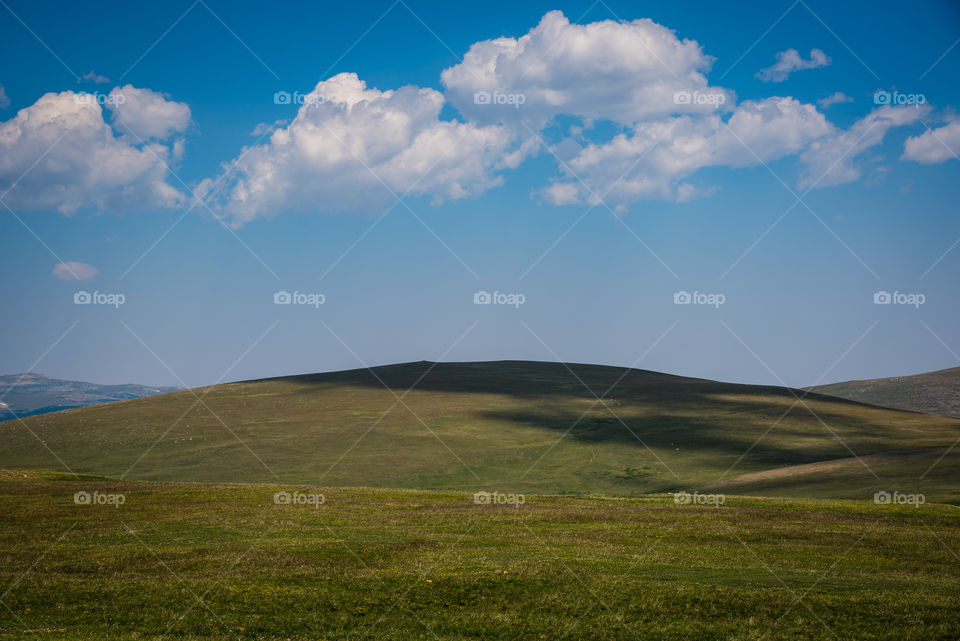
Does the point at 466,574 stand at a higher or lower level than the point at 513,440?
lower

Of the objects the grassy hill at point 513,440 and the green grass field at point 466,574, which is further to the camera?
→ the grassy hill at point 513,440

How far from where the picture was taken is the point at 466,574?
26047 mm

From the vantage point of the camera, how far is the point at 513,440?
10388 centimetres

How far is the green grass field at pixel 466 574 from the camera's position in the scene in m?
21.1

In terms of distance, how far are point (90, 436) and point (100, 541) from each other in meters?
85.9

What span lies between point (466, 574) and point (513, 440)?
78.4m

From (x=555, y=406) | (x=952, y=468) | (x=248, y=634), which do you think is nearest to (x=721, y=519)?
(x=248, y=634)

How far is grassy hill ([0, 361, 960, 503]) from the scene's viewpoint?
8150cm

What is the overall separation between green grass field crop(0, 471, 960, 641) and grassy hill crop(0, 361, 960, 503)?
101 ft

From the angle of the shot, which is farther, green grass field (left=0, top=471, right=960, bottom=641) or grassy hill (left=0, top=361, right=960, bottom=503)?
grassy hill (left=0, top=361, right=960, bottom=503)

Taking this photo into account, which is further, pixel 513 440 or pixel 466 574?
pixel 513 440

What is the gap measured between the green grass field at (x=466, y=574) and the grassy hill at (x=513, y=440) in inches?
1213

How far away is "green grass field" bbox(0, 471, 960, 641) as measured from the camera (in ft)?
69.1

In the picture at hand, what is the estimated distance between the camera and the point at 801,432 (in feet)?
345
